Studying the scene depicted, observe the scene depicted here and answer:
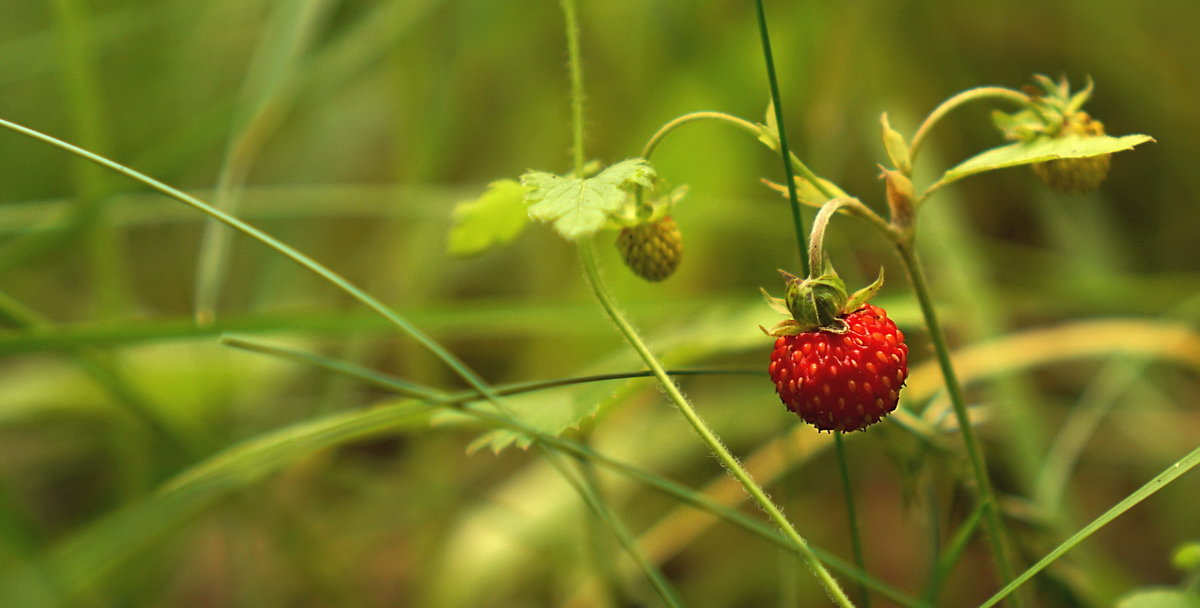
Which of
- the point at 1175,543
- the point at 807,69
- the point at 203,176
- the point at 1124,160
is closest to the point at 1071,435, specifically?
the point at 1175,543

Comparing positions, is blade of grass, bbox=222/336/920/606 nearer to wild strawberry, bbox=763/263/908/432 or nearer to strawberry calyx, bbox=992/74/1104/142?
wild strawberry, bbox=763/263/908/432

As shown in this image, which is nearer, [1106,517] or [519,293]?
[1106,517]

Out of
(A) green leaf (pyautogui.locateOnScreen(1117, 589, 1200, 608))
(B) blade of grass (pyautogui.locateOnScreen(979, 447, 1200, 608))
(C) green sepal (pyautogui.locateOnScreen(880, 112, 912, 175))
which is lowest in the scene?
(A) green leaf (pyautogui.locateOnScreen(1117, 589, 1200, 608))

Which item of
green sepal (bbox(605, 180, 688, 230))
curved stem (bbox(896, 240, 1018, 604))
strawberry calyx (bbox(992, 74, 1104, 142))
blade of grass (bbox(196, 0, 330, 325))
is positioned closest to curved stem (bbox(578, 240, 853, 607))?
green sepal (bbox(605, 180, 688, 230))

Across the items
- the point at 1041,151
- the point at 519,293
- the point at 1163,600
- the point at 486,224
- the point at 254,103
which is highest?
the point at 254,103

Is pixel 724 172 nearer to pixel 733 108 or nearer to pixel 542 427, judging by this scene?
pixel 733 108

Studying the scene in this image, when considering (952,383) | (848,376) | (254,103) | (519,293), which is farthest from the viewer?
(519,293)

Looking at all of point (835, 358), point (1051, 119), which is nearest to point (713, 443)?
point (835, 358)

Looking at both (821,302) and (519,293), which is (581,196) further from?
(519,293)
